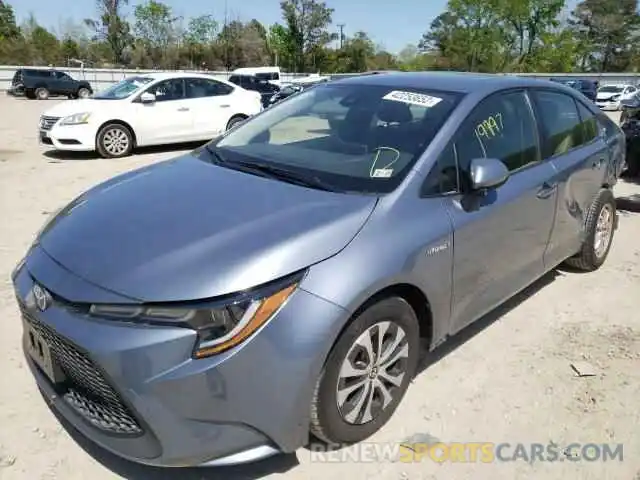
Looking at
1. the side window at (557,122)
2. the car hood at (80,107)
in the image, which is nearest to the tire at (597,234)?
the side window at (557,122)

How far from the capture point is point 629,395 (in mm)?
2951

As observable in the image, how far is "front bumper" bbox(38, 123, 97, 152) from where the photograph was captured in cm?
932

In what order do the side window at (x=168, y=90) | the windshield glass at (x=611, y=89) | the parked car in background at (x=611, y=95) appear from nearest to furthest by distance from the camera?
1. the side window at (x=168, y=90)
2. the parked car in background at (x=611, y=95)
3. the windshield glass at (x=611, y=89)

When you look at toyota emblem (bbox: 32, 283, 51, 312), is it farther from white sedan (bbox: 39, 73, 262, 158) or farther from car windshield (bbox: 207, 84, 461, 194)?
white sedan (bbox: 39, 73, 262, 158)

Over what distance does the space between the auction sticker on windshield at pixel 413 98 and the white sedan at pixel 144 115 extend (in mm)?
6798

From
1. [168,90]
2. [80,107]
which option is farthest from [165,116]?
[80,107]

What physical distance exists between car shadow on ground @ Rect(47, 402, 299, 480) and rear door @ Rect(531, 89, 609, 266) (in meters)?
2.31

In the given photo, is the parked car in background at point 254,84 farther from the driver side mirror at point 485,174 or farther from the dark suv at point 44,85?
the driver side mirror at point 485,174

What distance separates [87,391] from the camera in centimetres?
210

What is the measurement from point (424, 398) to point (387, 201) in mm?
1097

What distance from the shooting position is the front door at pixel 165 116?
993 cm

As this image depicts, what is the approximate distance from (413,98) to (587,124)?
1930 mm

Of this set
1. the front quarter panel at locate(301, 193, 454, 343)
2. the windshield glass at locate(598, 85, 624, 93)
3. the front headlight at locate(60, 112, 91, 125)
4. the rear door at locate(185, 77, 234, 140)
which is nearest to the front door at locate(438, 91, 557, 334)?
the front quarter panel at locate(301, 193, 454, 343)

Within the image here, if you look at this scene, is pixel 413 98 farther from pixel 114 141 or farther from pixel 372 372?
pixel 114 141
